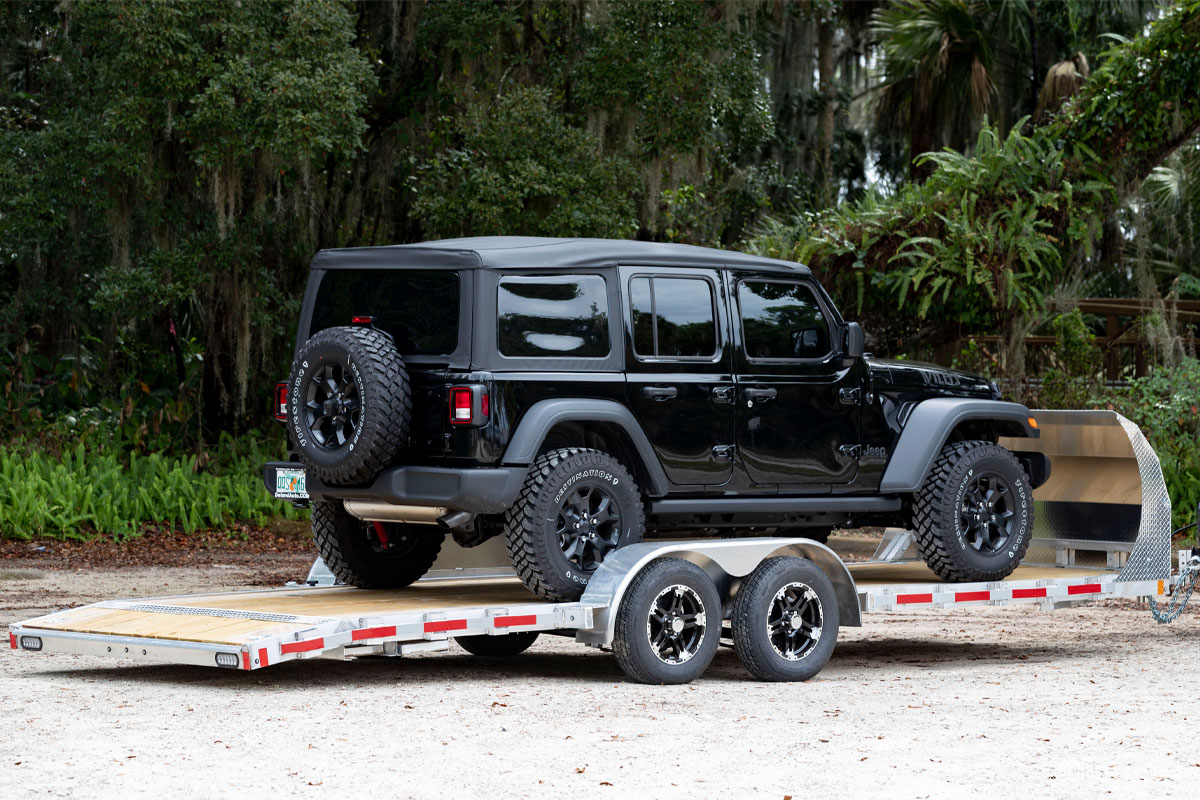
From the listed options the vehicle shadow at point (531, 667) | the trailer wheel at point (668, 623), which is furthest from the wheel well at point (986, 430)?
the trailer wheel at point (668, 623)

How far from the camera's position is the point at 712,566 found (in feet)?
29.0

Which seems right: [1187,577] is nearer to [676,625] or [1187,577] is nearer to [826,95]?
[676,625]

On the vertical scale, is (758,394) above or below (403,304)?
below

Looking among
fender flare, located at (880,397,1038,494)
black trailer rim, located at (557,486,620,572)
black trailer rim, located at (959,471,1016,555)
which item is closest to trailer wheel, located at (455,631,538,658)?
black trailer rim, located at (557,486,620,572)

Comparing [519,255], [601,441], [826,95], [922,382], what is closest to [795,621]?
[601,441]

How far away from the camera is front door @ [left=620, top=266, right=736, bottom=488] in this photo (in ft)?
29.2

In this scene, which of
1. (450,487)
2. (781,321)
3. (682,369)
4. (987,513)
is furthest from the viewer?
(987,513)

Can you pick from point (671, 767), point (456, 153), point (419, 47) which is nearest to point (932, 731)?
point (671, 767)

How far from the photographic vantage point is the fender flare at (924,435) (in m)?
9.78

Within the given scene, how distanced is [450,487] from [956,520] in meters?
3.30

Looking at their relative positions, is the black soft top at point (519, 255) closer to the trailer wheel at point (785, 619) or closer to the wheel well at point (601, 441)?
the wheel well at point (601, 441)

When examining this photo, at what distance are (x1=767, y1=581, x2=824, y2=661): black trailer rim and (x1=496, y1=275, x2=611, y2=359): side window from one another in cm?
166

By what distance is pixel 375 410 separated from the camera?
8.26 m

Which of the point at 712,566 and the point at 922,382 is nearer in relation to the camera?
the point at 712,566
